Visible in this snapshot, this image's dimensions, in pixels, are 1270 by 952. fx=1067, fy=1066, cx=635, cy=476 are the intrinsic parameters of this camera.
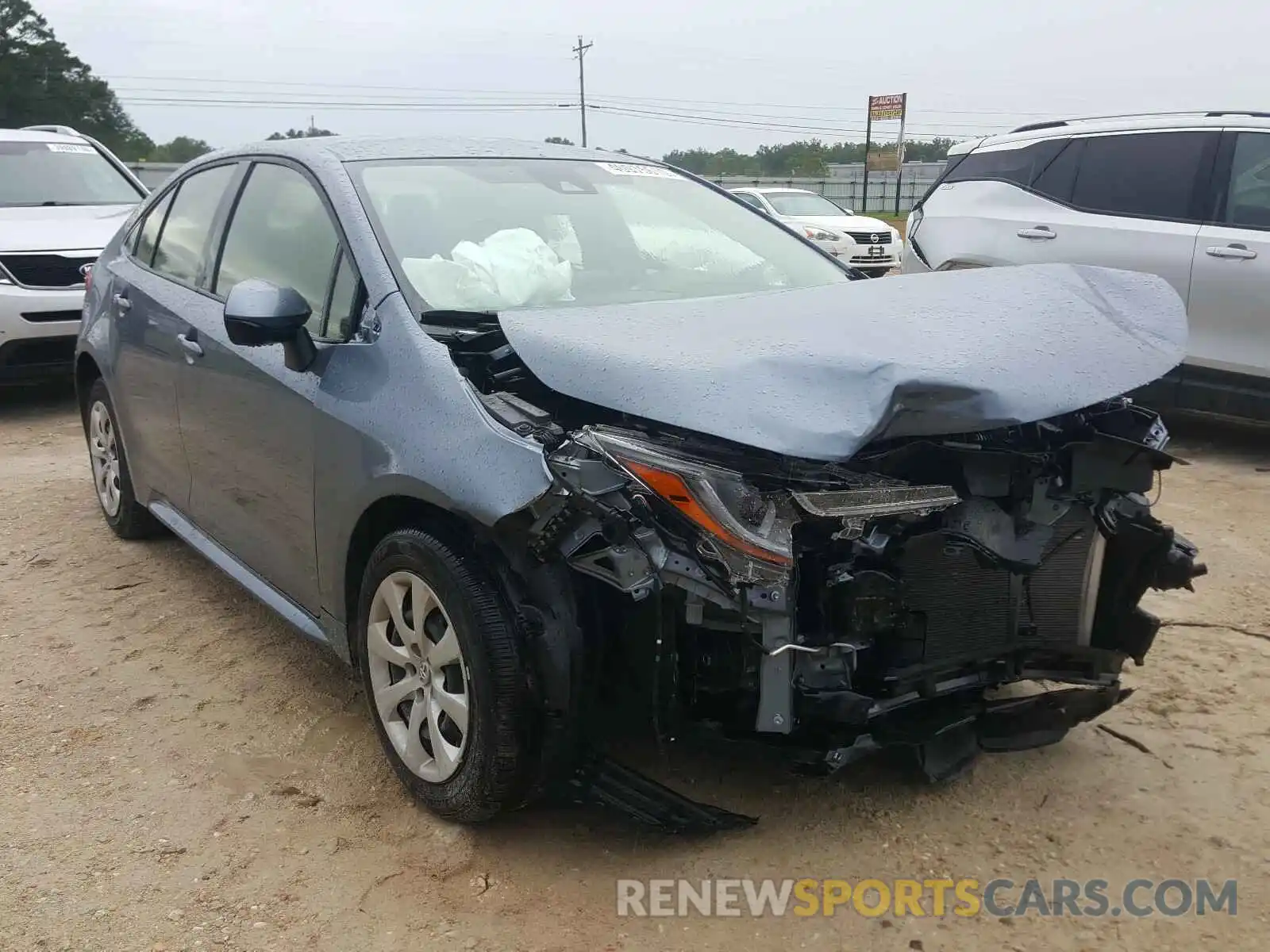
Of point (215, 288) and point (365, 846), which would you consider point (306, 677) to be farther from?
point (215, 288)

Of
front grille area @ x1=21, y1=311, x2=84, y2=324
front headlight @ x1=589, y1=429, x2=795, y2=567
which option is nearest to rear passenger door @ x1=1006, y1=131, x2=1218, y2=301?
front headlight @ x1=589, y1=429, x2=795, y2=567

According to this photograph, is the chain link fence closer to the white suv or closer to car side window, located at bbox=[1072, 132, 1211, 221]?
the white suv

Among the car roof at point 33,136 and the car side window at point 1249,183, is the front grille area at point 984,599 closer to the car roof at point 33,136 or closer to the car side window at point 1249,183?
the car side window at point 1249,183

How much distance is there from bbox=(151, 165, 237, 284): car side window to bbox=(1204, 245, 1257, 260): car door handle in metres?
5.04

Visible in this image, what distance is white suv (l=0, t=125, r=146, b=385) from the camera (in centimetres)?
Answer: 734

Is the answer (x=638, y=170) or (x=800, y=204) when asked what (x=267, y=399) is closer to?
(x=638, y=170)

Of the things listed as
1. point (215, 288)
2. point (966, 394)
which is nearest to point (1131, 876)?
point (966, 394)

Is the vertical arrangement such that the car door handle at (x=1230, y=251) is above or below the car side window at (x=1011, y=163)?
below

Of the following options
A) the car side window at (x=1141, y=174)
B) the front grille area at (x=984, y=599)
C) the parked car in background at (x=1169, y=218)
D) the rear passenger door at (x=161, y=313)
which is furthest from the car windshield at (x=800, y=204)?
the front grille area at (x=984, y=599)

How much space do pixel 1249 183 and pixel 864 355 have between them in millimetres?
4795

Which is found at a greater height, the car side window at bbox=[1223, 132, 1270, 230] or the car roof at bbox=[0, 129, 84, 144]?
the car roof at bbox=[0, 129, 84, 144]

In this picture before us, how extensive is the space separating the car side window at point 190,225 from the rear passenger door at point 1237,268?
504 centimetres

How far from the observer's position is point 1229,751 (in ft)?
9.82

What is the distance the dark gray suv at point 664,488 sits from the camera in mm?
2201
